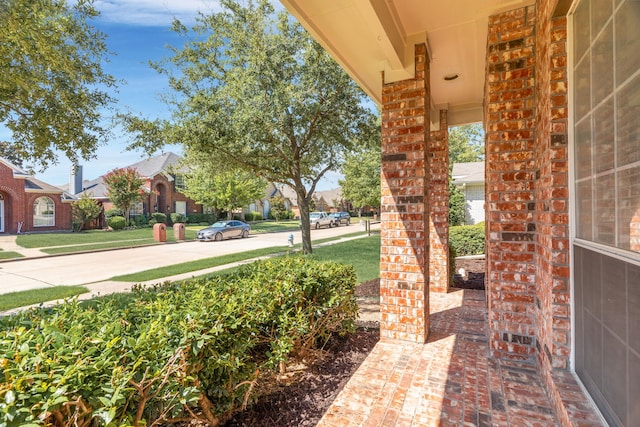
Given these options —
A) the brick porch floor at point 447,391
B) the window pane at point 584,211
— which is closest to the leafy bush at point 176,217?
the brick porch floor at point 447,391

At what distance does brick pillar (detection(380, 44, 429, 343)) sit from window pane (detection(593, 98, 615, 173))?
162 cm

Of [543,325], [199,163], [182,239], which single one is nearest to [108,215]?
[182,239]

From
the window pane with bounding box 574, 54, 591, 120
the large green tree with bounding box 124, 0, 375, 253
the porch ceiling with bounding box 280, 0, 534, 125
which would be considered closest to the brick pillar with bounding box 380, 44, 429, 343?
the porch ceiling with bounding box 280, 0, 534, 125

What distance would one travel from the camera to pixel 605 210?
1.50m

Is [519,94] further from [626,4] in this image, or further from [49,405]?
[49,405]

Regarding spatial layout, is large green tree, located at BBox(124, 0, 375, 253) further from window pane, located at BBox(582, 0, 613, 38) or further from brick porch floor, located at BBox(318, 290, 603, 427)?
window pane, located at BBox(582, 0, 613, 38)

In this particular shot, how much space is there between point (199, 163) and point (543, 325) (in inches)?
375

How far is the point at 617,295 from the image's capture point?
54.1 inches

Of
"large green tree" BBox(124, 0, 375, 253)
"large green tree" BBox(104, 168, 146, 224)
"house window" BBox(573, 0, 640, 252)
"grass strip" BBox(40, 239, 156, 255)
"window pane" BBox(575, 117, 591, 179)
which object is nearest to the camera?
"house window" BBox(573, 0, 640, 252)

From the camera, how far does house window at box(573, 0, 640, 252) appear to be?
4.07ft

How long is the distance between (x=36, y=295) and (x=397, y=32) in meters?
8.17

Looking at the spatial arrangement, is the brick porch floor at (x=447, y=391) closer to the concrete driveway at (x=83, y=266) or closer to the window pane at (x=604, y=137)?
the window pane at (x=604, y=137)

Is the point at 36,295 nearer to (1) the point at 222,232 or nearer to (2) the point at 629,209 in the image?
(2) the point at 629,209

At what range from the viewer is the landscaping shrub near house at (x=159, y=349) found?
1129mm
